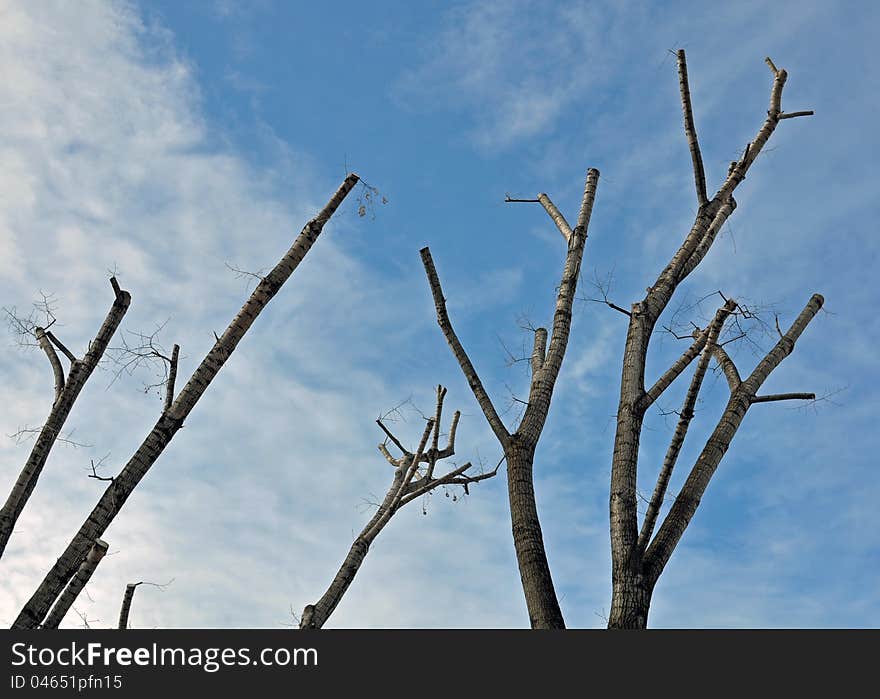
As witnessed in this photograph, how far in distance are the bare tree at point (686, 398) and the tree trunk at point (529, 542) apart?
0.45m

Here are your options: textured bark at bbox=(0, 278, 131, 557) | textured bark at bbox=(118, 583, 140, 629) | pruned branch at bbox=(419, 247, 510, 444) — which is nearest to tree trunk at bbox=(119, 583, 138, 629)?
textured bark at bbox=(118, 583, 140, 629)

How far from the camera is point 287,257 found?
279 inches

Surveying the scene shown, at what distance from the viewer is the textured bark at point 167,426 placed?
Answer: 6078 mm

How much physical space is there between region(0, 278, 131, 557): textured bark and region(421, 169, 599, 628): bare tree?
289cm

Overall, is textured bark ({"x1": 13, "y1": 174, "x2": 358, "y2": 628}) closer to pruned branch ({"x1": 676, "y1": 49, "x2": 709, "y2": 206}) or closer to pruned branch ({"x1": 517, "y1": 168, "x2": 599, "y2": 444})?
pruned branch ({"x1": 517, "y1": 168, "x2": 599, "y2": 444})

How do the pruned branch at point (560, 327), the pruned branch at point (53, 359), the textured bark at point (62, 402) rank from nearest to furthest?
the pruned branch at point (560, 327) < the textured bark at point (62, 402) < the pruned branch at point (53, 359)

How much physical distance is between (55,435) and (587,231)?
17.2 feet

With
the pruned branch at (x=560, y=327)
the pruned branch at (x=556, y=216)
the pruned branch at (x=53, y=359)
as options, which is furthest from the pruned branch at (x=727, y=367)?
the pruned branch at (x=53, y=359)

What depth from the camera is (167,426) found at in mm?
6508

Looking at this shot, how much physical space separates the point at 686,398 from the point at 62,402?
553 centimetres

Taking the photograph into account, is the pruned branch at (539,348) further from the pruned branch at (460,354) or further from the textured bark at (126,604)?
the textured bark at (126,604)

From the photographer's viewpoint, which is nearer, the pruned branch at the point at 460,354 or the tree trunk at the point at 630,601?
the tree trunk at the point at 630,601
